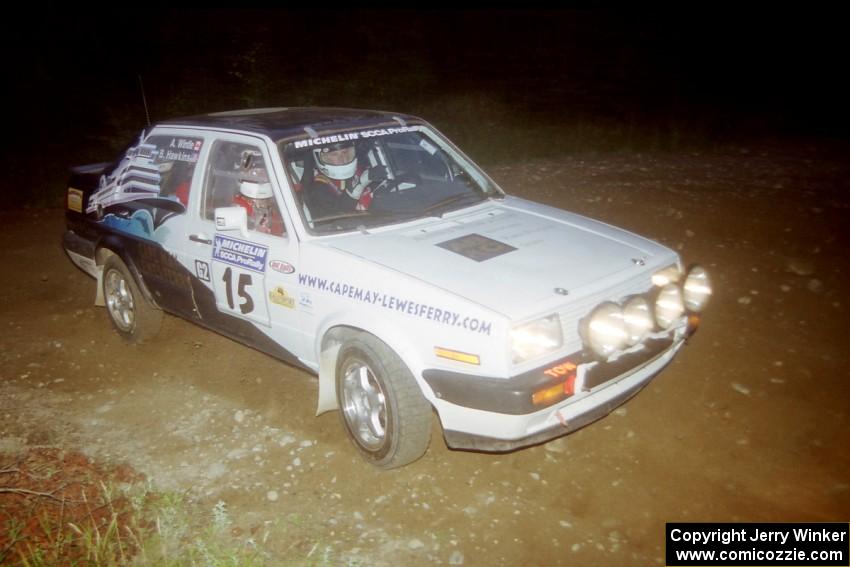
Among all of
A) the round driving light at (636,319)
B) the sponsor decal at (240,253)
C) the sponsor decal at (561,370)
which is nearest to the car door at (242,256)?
the sponsor decal at (240,253)

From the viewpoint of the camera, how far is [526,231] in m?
3.93

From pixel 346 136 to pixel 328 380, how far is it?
157cm

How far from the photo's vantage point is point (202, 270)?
4.36 m

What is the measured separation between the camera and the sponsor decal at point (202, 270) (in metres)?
4.32

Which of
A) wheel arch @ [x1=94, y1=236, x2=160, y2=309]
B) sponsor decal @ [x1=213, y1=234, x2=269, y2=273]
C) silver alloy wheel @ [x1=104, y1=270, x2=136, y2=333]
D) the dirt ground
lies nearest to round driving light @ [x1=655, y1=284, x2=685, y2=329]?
the dirt ground

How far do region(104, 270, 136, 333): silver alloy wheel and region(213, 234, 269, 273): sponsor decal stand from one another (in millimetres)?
1540

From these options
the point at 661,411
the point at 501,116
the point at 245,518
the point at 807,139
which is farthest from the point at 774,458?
the point at 501,116

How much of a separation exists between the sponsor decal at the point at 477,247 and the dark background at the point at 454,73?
24.3 feet

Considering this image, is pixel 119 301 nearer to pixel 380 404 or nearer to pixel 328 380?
pixel 328 380

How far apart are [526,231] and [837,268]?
11.6ft

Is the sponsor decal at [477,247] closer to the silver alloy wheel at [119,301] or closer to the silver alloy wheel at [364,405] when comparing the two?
the silver alloy wheel at [364,405]

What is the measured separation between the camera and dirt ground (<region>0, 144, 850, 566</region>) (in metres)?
3.23

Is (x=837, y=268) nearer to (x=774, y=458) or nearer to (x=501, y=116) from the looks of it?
(x=774, y=458)

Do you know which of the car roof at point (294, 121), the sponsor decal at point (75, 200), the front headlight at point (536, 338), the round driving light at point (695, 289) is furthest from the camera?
the sponsor decal at point (75, 200)
